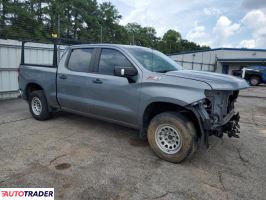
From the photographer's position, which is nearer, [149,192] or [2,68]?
[149,192]

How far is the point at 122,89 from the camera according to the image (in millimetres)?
4531

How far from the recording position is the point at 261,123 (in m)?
7.04

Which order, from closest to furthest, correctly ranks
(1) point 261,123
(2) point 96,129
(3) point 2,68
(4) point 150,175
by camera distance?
(4) point 150,175 < (2) point 96,129 < (1) point 261,123 < (3) point 2,68

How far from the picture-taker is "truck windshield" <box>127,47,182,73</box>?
15.0 ft

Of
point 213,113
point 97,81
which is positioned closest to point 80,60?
point 97,81

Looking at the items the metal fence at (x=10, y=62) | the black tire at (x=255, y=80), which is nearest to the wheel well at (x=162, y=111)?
the metal fence at (x=10, y=62)

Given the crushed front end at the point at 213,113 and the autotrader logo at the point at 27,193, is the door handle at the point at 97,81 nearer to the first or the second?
the crushed front end at the point at 213,113

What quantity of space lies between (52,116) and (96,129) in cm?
151

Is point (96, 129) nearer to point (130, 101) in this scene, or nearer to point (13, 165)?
point (130, 101)

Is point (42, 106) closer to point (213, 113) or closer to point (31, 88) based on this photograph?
point (31, 88)

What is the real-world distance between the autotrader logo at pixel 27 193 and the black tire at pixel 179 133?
1826 millimetres

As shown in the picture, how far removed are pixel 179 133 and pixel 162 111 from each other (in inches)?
24.6

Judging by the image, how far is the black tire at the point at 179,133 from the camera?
3912 mm

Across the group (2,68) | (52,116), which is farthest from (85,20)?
(52,116)
